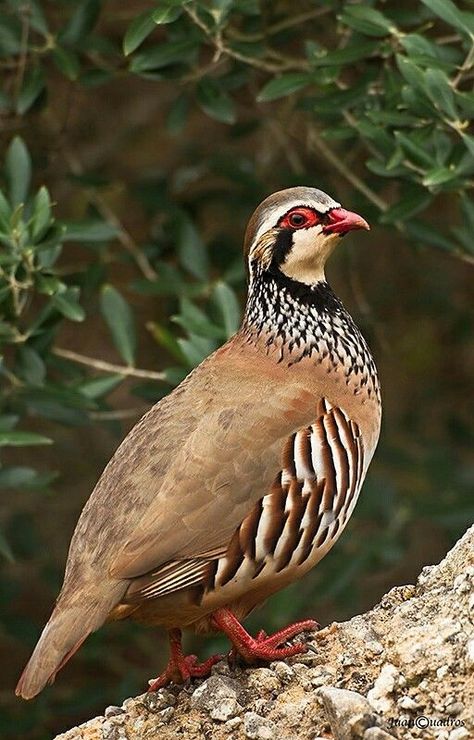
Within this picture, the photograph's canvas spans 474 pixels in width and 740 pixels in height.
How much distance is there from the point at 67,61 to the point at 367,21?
4.27 ft

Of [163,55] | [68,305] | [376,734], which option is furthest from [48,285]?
[376,734]

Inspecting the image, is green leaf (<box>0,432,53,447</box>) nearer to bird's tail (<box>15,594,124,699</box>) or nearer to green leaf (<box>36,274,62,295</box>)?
green leaf (<box>36,274,62,295</box>)

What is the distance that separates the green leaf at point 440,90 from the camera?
17.4 feet

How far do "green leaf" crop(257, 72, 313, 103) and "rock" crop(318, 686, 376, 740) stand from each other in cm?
286

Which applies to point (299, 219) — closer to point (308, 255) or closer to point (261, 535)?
point (308, 255)

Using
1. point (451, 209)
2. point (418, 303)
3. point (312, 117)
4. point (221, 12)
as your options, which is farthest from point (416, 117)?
point (451, 209)

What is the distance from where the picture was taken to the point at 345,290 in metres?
9.38

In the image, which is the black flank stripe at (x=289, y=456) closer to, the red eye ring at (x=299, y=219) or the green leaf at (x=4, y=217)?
the red eye ring at (x=299, y=219)

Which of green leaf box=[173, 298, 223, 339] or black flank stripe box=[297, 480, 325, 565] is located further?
green leaf box=[173, 298, 223, 339]

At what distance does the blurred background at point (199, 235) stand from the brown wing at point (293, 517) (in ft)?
3.84

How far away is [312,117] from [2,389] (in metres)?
1.86

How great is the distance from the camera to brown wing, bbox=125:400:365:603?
14.6ft

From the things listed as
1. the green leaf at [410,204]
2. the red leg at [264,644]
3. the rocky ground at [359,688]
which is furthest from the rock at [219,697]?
the green leaf at [410,204]

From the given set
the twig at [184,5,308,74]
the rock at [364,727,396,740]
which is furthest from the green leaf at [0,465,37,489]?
the rock at [364,727,396,740]
